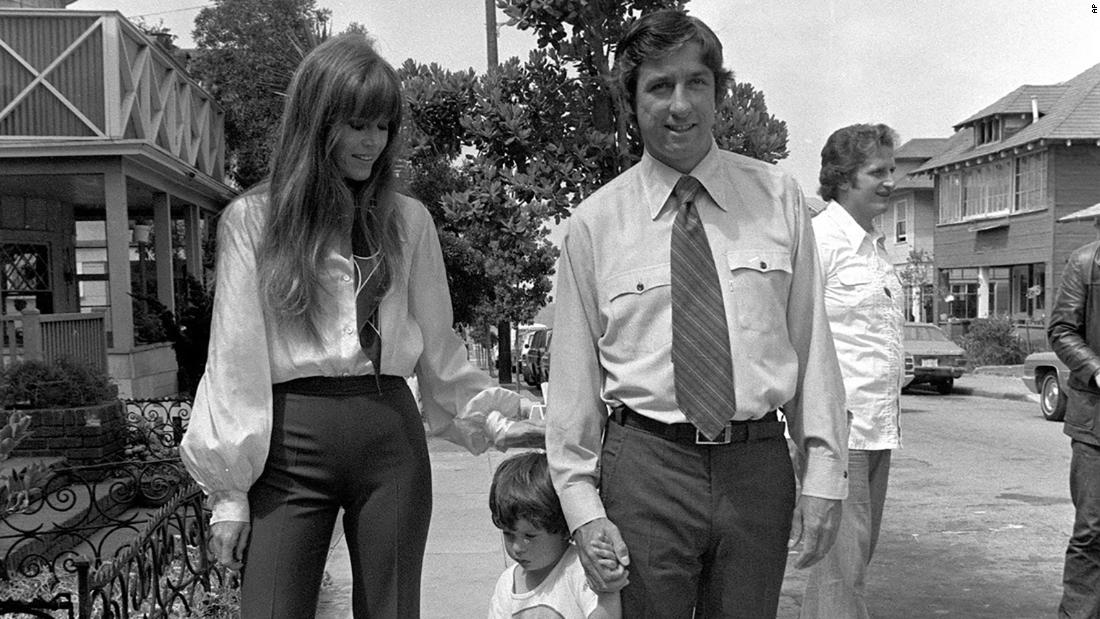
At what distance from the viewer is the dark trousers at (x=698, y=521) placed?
235cm

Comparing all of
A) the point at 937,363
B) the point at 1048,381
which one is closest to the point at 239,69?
the point at 937,363

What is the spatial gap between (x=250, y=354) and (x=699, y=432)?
1.09 meters

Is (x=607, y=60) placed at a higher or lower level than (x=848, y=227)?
higher

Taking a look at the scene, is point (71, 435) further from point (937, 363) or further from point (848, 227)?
point (937, 363)

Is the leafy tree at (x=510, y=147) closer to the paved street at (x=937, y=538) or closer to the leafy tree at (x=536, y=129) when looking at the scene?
the leafy tree at (x=536, y=129)

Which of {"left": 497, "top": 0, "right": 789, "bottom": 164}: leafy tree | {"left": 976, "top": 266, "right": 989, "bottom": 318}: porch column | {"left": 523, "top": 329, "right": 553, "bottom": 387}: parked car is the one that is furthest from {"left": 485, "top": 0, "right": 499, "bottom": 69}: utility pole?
{"left": 976, "top": 266, "right": 989, "bottom": 318}: porch column

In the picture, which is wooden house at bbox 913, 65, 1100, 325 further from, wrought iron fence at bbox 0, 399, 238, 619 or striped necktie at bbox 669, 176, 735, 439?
striped necktie at bbox 669, 176, 735, 439

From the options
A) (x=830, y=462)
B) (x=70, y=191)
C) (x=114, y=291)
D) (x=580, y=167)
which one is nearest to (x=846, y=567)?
(x=830, y=462)

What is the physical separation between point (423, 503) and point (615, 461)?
59 cm

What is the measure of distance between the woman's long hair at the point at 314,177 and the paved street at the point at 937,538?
675 mm

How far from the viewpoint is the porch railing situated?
10.6 m

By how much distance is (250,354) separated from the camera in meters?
2.56

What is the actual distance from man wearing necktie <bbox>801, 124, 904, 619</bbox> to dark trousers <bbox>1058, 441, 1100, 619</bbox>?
98 centimetres

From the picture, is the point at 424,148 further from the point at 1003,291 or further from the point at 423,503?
the point at 1003,291
